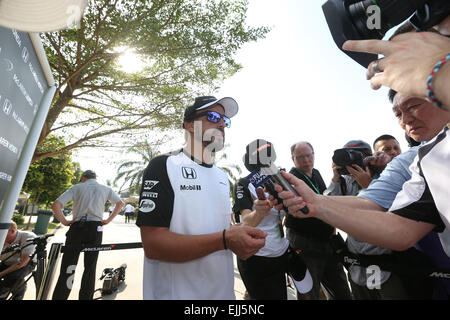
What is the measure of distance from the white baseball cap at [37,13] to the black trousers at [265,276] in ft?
9.43

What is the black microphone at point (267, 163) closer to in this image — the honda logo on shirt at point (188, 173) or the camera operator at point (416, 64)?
the honda logo on shirt at point (188, 173)

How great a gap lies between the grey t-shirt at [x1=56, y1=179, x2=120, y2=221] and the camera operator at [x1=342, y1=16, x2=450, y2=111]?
5.04m

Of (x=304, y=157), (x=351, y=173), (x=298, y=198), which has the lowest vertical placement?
(x=298, y=198)

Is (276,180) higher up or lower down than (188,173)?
lower down

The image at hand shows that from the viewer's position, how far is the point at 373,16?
0.91 m

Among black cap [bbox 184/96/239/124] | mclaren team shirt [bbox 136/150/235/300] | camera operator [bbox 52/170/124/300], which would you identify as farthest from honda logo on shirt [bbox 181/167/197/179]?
camera operator [bbox 52/170/124/300]

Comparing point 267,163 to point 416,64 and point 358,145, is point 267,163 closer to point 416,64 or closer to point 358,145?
Result: point 416,64

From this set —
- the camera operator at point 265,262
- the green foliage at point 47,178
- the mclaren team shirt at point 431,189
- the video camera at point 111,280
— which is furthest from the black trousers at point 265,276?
the green foliage at point 47,178

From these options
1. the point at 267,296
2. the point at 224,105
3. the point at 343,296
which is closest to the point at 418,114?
the point at 224,105

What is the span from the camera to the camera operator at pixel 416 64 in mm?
681

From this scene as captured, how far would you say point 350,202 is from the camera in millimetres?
1712

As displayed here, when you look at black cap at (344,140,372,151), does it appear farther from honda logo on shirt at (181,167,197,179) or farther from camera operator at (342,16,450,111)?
camera operator at (342,16,450,111)

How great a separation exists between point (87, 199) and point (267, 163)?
13.9ft

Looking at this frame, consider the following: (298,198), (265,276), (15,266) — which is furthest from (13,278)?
(298,198)
